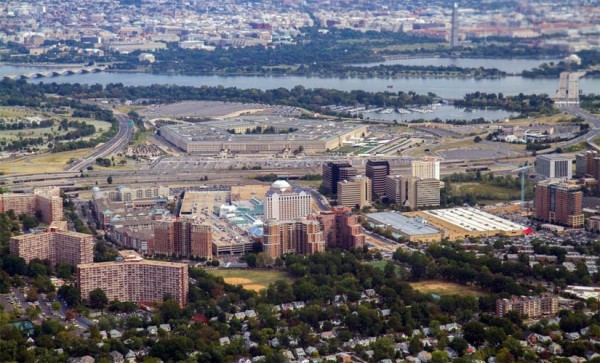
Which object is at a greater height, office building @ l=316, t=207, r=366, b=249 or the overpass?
the overpass

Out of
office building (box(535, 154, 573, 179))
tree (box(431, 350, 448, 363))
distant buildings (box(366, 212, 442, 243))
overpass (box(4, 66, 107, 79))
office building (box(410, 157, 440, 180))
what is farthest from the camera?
overpass (box(4, 66, 107, 79))

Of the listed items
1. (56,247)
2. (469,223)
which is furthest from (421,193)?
(56,247)

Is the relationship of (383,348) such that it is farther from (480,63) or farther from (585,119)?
(480,63)

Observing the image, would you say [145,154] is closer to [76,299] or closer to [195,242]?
[195,242]

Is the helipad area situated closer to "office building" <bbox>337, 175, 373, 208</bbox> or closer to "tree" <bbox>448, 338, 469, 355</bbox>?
"office building" <bbox>337, 175, 373, 208</bbox>

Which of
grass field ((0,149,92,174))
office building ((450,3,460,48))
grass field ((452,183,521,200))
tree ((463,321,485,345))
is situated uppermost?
office building ((450,3,460,48))

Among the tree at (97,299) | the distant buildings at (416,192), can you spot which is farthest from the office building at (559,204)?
the tree at (97,299)

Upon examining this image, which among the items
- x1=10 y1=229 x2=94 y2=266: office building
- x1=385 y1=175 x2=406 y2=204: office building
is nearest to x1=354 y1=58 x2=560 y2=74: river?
x1=385 y1=175 x2=406 y2=204: office building
